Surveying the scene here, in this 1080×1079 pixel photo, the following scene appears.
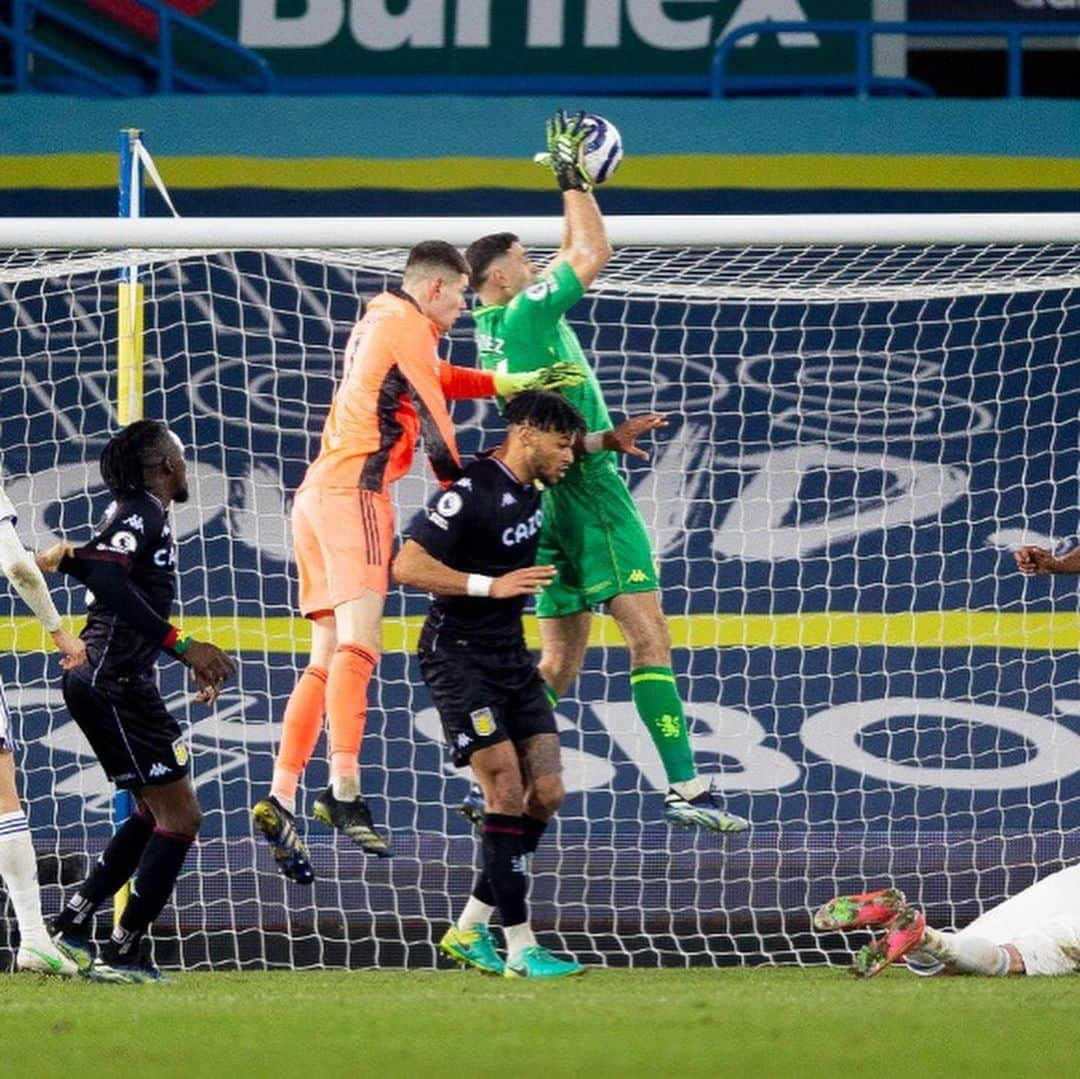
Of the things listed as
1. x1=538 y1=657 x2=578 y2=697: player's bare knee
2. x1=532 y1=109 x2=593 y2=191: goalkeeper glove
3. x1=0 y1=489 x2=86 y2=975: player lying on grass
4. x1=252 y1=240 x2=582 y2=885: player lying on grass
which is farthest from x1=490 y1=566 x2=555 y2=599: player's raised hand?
x1=532 y1=109 x2=593 y2=191: goalkeeper glove

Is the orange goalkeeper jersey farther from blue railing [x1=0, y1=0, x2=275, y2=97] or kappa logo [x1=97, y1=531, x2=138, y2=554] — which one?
blue railing [x1=0, y1=0, x2=275, y2=97]

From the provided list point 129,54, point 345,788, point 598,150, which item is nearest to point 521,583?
point 345,788

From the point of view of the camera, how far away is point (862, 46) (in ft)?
36.7

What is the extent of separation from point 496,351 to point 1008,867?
3411mm

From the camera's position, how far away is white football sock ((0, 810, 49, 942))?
22.7 ft

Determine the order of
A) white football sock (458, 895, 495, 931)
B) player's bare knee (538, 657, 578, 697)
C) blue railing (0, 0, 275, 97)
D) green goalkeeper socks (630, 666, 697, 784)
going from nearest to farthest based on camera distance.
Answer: white football sock (458, 895, 495, 931) → green goalkeeper socks (630, 666, 697, 784) → player's bare knee (538, 657, 578, 697) → blue railing (0, 0, 275, 97)

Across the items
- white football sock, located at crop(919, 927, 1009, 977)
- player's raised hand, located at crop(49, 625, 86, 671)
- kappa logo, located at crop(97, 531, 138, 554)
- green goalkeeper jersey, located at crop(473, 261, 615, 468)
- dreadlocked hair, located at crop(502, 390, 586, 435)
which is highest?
green goalkeeper jersey, located at crop(473, 261, 615, 468)

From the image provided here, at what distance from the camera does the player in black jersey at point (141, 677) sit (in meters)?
7.02

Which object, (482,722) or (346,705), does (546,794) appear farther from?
(346,705)

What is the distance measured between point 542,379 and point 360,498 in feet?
2.34

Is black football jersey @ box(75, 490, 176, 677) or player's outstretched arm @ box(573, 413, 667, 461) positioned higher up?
player's outstretched arm @ box(573, 413, 667, 461)

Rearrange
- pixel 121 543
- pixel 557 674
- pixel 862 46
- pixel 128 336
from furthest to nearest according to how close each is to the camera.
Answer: pixel 862 46, pixel 128 336, pixel 557 674, pixel 121 543

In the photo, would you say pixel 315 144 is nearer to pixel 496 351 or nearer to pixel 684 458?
pixel 684 458

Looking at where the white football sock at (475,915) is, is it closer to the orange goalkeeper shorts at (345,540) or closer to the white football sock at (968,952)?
the orange goalkeeper shorts at (345,540)
